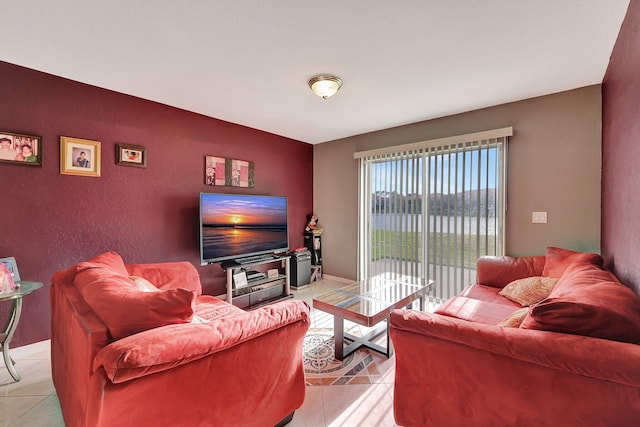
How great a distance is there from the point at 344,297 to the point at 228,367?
1431 mm

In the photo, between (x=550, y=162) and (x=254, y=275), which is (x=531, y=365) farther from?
(x=254, y=275)

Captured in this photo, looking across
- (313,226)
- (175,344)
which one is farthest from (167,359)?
(313,226)

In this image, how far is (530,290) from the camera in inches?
89.6

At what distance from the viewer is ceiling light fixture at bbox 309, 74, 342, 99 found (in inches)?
95.2

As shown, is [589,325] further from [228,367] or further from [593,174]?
[593,174]

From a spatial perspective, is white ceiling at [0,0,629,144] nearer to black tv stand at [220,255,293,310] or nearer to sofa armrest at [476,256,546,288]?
sofa armrest at [476,256,546,288]

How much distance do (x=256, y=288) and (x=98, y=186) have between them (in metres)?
2.06

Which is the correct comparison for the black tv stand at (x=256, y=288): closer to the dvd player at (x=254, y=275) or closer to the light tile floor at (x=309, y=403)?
the dvd player at (x=254, y=275)

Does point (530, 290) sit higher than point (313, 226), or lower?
lower

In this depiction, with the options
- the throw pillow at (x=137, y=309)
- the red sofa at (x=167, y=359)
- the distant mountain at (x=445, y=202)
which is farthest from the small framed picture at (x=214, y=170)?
the throw pillow at (x=137, y=309)

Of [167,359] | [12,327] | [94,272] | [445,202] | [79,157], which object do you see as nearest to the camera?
[167,359]

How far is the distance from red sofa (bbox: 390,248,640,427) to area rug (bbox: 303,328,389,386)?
64cm

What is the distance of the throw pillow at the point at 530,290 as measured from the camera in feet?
7.23

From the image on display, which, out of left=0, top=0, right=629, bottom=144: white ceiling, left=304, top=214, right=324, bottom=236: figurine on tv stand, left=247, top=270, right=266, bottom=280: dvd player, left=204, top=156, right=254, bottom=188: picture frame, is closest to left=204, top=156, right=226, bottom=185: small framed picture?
left=204, top=156, right=254, bottom=188: picture frame
